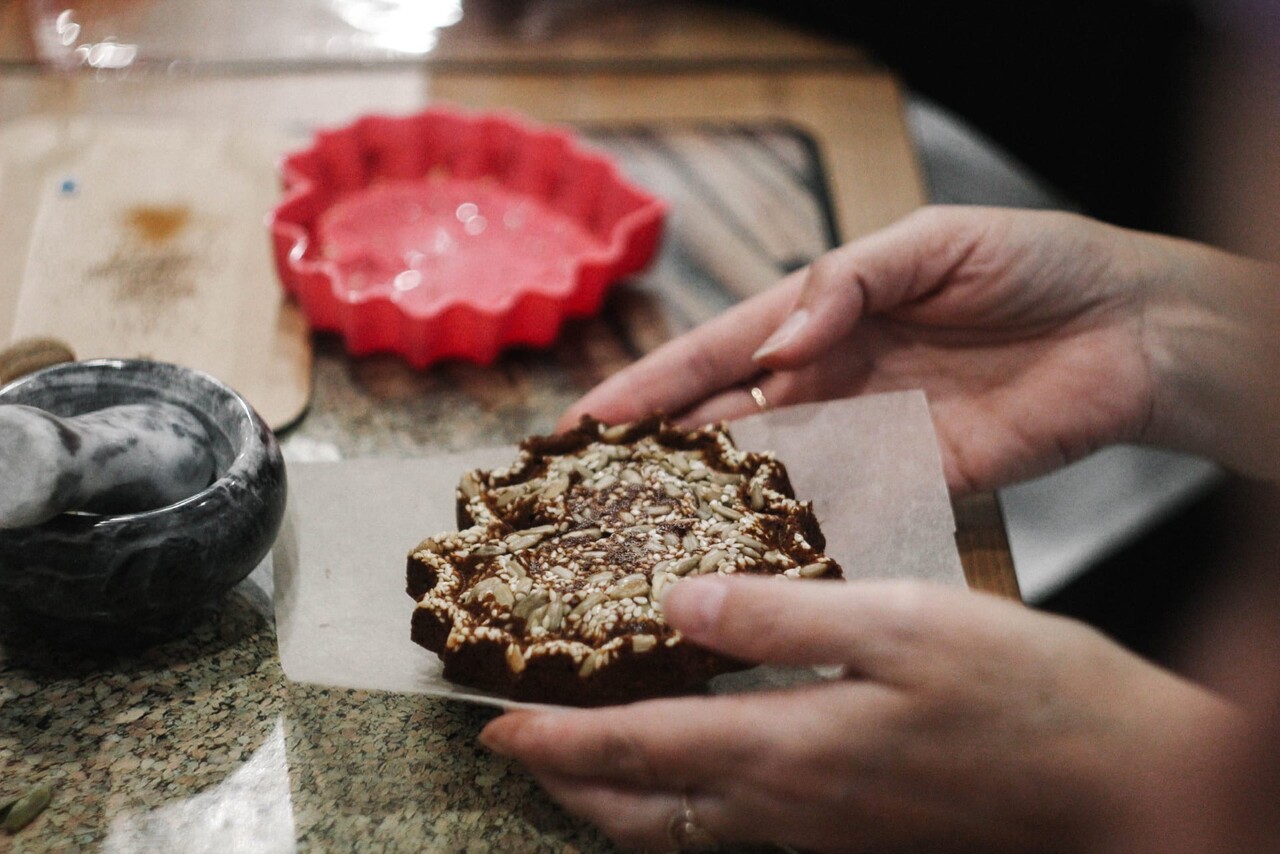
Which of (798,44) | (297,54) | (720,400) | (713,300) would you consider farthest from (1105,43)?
(297,54)

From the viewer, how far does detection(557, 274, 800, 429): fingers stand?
161 cm

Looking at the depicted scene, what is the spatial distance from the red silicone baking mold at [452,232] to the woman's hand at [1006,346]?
316 mm

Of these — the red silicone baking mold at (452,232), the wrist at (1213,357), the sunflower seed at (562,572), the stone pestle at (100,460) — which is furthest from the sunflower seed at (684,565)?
the wrist at (1213,357)

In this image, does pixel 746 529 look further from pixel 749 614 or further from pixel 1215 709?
pixel 1215 709

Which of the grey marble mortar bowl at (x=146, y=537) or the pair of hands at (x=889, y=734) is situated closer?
the pair of hands at (x=889, y=734)

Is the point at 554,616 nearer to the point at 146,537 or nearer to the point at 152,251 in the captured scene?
the point at 146,537

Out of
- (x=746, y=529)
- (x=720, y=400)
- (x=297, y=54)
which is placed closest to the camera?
(x=746, y=529)

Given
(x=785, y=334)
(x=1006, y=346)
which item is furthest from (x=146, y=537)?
(x=1006, y=346)

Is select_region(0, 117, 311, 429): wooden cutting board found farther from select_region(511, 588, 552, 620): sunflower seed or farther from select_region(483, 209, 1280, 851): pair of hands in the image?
select_region(483, 209, 1280, 851): pair of hands

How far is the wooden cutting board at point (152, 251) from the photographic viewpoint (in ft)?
5.72

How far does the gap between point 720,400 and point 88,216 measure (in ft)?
4.01

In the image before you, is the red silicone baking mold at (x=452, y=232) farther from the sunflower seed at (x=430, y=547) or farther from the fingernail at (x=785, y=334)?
the sunflower seed at (x=430, y=547)

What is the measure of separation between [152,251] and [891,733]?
5.10ft

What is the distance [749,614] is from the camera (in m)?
1.05
